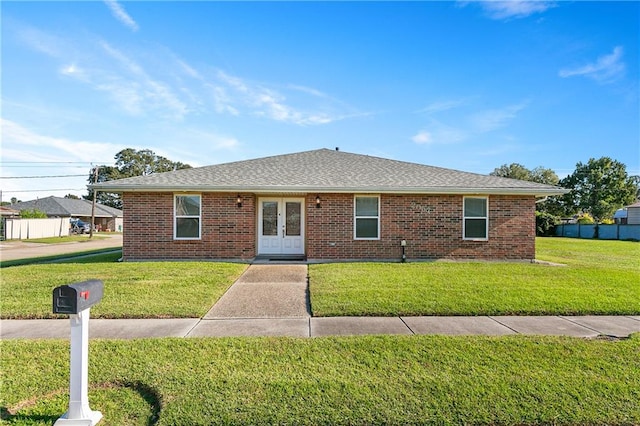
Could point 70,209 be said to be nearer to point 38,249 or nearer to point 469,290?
point 38,249

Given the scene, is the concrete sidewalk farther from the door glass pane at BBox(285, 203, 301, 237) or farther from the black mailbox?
the door glass pane at BBox(285, 203, 301, 237)

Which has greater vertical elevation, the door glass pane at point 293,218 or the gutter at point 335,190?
the gutter at point 335,190

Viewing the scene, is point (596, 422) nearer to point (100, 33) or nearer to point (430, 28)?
point (430, 28)

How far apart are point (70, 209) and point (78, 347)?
5281 centimetres

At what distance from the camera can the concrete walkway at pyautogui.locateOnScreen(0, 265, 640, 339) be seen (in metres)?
4.88

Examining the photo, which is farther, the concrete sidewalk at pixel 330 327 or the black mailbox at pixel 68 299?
the concrete sidewalk at pixel 330 327

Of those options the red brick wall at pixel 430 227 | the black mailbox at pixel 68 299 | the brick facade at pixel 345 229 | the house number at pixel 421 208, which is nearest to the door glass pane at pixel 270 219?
the brick facade at pixel 345 229

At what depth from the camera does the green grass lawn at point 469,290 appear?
5.96 meters

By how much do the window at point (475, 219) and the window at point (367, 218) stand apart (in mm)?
3082

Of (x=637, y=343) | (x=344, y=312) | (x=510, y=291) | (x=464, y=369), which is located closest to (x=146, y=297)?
(x=344, y=312)

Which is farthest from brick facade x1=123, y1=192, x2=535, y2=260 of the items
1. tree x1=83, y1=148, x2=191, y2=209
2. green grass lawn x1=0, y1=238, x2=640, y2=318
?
tree x1=83, y1=148, x2=191, y2=209

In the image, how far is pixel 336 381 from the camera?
11.0ft

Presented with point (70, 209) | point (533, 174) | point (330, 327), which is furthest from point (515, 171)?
point (70, 209)

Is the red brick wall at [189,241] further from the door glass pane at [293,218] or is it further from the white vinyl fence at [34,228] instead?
the white vinyl fence at [34,228]
